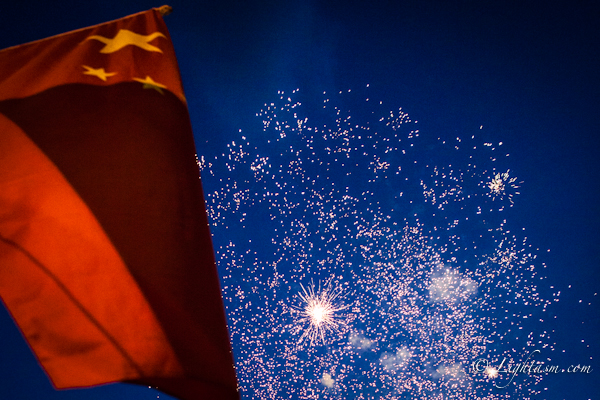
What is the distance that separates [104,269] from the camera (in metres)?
1.21

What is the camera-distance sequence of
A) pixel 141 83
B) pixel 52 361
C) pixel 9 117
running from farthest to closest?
pixel 141 83 < pixel 9 117 < pixel 52 361

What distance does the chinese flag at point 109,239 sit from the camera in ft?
3.72

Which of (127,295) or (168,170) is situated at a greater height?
(168,170)

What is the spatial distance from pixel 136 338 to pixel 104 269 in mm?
303

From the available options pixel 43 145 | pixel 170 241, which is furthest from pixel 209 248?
pixel 43 145

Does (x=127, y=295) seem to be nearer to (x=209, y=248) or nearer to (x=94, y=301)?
(x=94, y=301)

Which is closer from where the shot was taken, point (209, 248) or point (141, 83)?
point (209, 248)

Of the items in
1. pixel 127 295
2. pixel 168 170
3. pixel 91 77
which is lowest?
pixel 127 295

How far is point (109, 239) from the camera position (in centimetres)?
124

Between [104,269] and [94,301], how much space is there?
123mm

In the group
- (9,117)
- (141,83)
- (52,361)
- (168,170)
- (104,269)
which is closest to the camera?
(52,361)

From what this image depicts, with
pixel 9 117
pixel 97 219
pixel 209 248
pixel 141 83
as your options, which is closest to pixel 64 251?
pixel 97 219

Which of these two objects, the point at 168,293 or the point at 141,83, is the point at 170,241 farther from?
the point at 141,83

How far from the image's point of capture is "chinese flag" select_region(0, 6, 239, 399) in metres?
1.13
